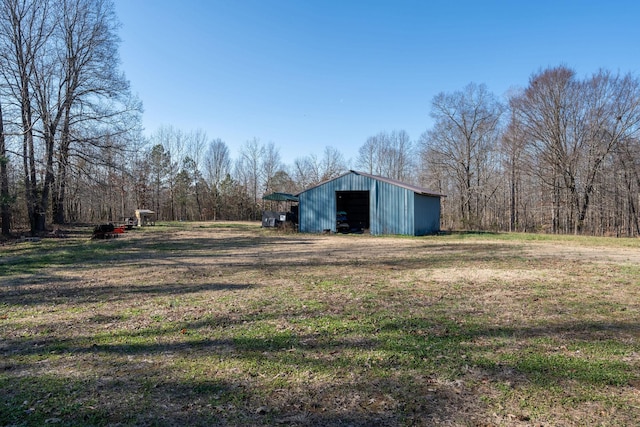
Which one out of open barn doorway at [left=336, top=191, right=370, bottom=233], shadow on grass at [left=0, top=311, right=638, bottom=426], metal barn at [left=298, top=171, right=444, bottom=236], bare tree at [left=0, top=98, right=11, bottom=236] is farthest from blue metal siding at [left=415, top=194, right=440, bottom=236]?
bare tree at [left=0, top=98, right=11, bottom=236]

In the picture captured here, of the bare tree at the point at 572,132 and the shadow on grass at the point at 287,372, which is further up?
the bare tree at the point at 572,132

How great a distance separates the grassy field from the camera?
2.70 meters

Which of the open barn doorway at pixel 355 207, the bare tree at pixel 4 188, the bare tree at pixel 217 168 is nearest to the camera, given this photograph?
the bare tree at pixel 4 188

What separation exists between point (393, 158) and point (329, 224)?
30992mm

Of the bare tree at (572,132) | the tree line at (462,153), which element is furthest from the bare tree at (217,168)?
the bare tree at (572,132)

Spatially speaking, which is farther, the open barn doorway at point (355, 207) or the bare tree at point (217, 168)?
the bare tree at point (217, 168)

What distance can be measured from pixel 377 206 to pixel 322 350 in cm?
1767

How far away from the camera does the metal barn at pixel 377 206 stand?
2038cm

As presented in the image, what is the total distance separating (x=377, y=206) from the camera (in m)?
21.1

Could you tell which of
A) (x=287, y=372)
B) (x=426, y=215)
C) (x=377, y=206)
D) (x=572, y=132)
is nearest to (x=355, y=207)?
(x=426, y=215)

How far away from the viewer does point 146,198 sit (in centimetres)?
4825

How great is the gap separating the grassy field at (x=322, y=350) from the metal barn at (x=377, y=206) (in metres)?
12.4

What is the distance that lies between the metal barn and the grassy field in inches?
488

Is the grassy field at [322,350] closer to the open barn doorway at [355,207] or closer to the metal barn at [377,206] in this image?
the metal barn at [377,206]
